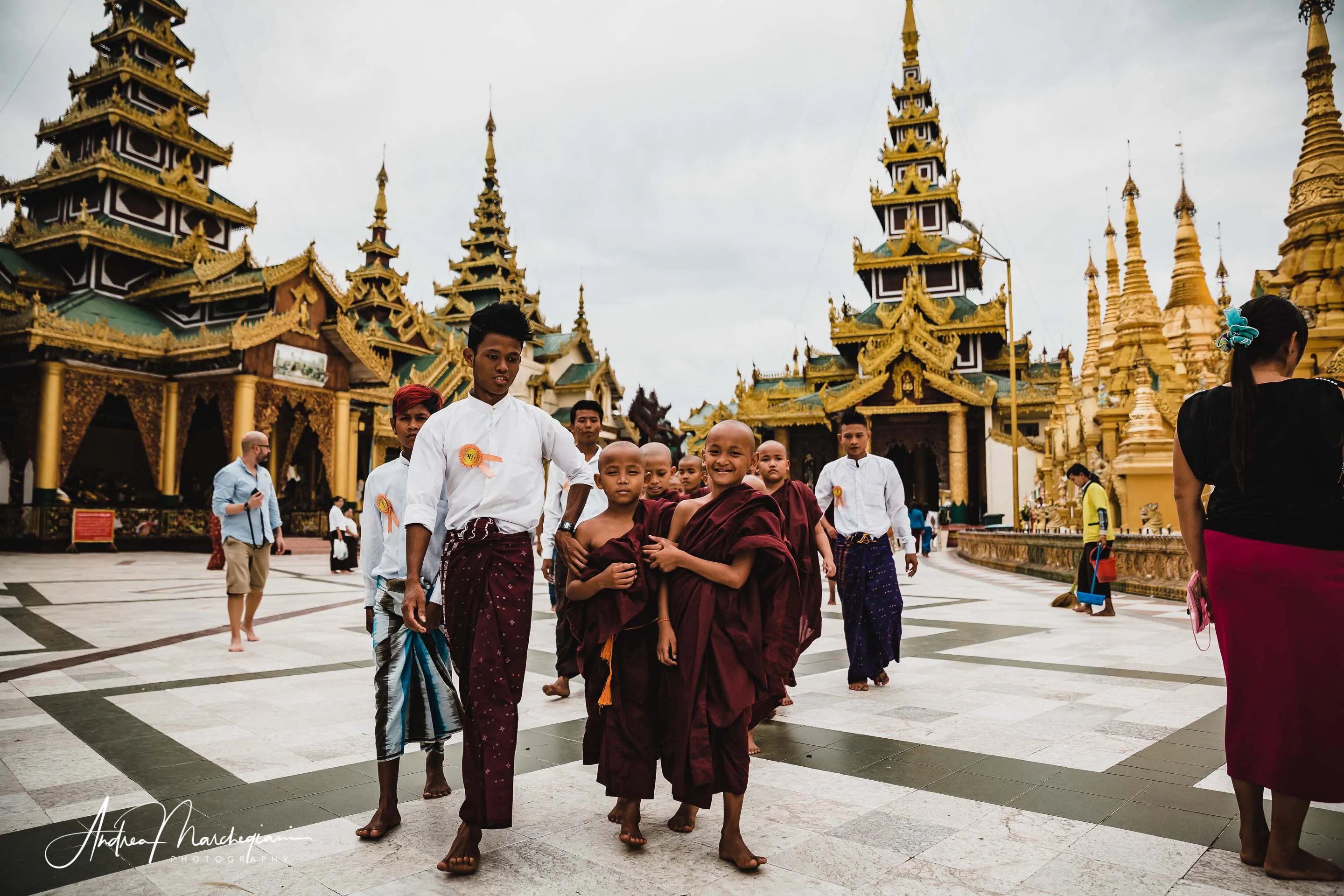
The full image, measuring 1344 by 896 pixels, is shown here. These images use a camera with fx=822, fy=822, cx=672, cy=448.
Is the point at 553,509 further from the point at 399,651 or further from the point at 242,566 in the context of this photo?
the point at 242,566

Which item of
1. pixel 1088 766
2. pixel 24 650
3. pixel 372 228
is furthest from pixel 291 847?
pixel 372 228

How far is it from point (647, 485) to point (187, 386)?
781 inches

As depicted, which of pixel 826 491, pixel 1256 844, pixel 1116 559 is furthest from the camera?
pixel 1116 559

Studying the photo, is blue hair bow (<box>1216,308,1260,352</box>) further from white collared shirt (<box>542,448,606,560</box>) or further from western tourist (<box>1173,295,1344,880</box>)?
white collared shirt (<box>542,448,606,560</box>)

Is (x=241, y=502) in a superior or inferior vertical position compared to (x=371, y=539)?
superior

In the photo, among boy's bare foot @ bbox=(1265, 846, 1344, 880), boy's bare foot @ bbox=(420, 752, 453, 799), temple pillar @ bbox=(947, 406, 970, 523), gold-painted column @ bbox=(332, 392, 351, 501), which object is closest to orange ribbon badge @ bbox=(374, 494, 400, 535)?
boy's bare foot @ bbox=(420, 752, 453, 799)

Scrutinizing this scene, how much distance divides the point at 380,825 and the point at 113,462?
24627 millimetres

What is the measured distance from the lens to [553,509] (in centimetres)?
411

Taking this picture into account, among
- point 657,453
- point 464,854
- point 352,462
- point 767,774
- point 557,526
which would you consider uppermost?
point 352,462

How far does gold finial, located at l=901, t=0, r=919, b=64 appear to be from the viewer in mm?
39875

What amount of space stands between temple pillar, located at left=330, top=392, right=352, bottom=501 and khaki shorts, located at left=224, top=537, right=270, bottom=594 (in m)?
15.6

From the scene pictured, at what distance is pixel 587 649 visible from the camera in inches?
116

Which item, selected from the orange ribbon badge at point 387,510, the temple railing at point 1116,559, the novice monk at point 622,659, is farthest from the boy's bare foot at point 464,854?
the temple railing at point 1116,559

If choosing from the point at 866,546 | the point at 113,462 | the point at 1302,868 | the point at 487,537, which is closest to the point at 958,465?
the point at 866,546
